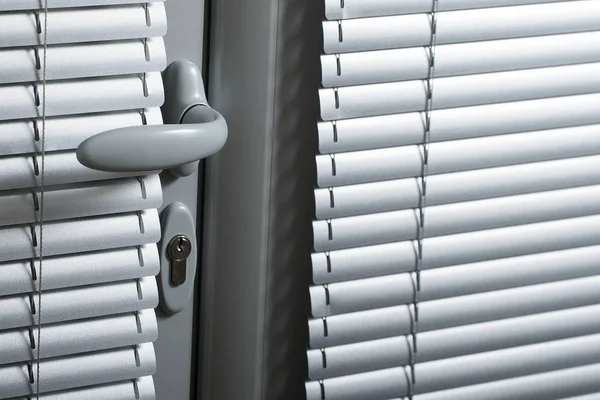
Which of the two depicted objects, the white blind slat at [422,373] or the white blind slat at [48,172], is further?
the white blind slat at [422,373]

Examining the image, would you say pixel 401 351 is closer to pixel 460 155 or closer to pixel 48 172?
pixel 460 155

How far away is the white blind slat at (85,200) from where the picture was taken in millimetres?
1028

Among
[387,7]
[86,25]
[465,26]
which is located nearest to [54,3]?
[86,25]

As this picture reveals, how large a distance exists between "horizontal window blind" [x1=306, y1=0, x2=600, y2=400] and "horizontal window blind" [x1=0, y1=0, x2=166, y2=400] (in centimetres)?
22

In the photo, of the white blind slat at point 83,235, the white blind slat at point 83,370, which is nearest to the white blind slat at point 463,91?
the white blind slat at point 83,235

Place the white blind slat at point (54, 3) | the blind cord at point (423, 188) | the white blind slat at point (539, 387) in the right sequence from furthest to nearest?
the white blind slat at point (539, 387) < the blind cord at point (423, 188) < the white blind slat at point (54, 3)

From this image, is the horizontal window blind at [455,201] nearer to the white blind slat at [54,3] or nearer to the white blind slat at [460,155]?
the white blind slat at [460,155]

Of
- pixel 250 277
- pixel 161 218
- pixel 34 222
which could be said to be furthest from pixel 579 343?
pixel 34 222

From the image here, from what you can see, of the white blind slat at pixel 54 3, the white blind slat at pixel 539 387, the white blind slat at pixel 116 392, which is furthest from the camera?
the white blind slat at pixel 539 387

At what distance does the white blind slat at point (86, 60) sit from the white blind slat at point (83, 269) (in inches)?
8.1

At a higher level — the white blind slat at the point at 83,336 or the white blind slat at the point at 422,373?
the white blind slat at the point at 83,336

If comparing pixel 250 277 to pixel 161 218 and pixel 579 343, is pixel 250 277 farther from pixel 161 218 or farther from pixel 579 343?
pixel 579 343

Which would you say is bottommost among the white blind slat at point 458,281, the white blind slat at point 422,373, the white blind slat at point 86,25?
the white blind slat at point 422,373

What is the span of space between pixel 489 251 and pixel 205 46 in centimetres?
48
